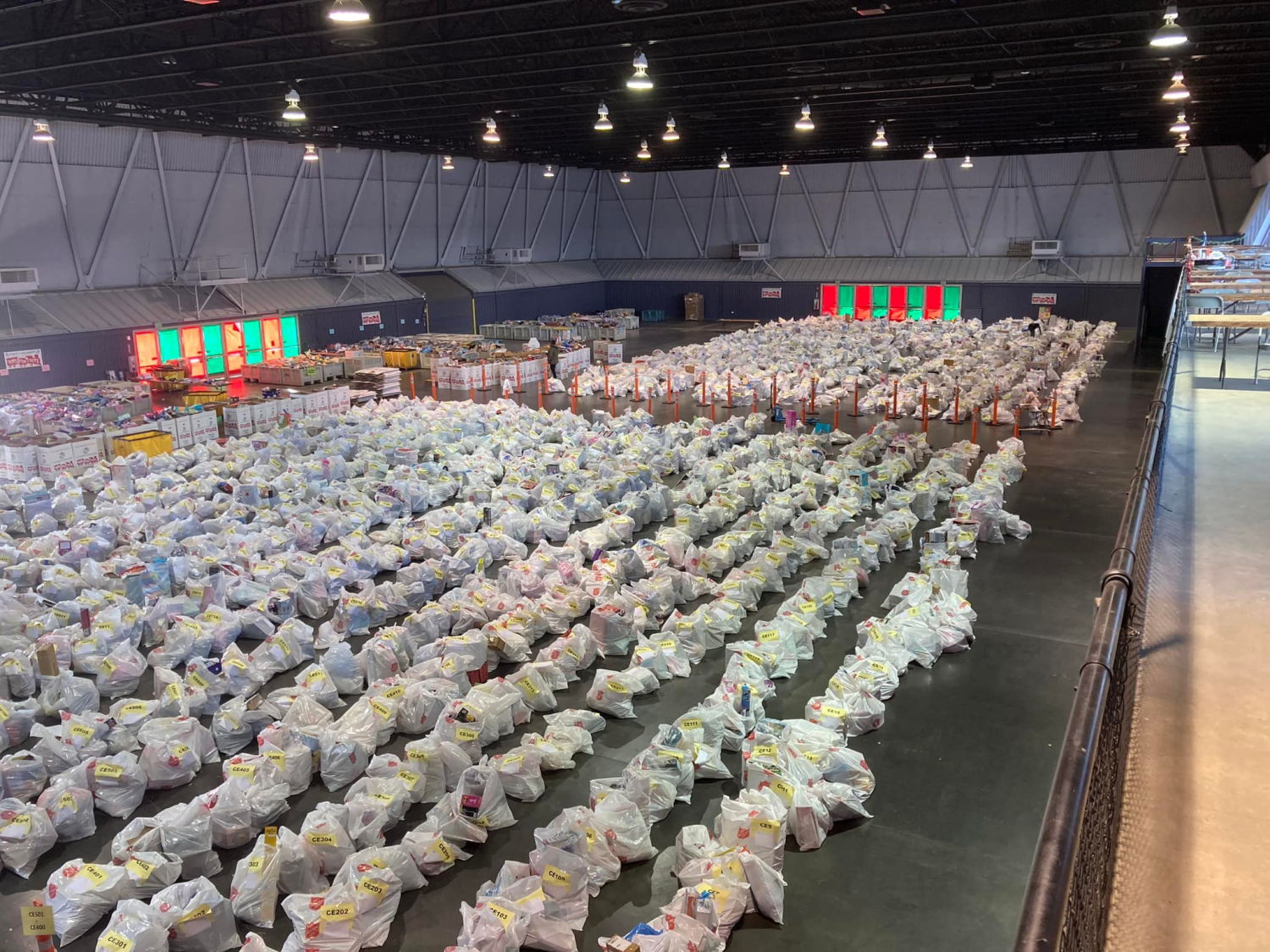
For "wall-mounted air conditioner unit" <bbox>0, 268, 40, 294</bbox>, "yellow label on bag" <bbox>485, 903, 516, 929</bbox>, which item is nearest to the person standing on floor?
"wall-mounted air conditioner unit" <bbox>0, 268, 40, 294</bbox>

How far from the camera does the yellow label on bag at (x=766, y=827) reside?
621 centimetres

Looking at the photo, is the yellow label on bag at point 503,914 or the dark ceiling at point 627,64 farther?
the dark ceiling at point 627,64

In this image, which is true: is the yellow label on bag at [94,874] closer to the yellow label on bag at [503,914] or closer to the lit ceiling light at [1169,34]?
the yellow label on bag at [503,914]

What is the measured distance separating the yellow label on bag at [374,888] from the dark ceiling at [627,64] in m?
11.1

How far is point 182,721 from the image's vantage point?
7.75 m

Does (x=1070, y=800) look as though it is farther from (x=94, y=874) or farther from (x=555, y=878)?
(x=94, y=874)

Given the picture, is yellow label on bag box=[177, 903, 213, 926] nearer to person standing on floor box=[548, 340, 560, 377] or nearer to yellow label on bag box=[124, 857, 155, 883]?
yellow label on bag box=[124, 857, 155, 883]

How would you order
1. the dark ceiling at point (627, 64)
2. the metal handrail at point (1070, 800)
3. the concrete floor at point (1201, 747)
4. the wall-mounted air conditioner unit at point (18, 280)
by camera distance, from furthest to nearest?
1. the wall-mounted air conditioner unit at point (18, 280)
2. the dark ceiling at point (627, 64)
3. the concrete floor at point (1201, 747)
4. the metal handrail at point (1070, 800)

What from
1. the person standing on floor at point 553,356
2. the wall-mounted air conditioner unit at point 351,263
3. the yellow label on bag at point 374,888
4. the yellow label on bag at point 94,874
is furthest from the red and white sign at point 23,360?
the yellow label on bag at point 374,888

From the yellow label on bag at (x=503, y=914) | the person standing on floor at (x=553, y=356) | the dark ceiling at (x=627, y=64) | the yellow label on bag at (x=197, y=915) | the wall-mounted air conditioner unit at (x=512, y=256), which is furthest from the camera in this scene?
the wall-mounted air conditioner unit at (x=512, y=256)

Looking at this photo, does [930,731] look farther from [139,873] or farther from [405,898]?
[139,873]

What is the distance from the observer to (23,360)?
25.1 m

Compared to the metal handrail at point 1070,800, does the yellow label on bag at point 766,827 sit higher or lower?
lower

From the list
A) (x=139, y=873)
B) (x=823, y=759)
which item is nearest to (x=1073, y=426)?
(x=823, y=759)
